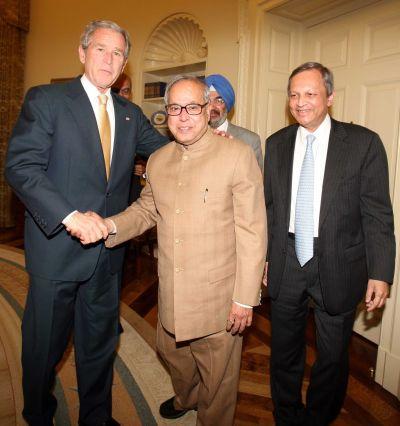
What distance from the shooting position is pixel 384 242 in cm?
158

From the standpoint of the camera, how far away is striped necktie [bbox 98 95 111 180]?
156 cm

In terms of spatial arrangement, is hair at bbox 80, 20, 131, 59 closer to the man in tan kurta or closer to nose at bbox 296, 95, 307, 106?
the man in tan kurta

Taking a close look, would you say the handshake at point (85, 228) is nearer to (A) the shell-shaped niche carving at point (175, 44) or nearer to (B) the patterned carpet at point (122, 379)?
(B) the patterned carpet at point (122, 379)

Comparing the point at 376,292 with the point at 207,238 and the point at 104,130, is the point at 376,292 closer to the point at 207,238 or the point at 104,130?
the point at 207,238

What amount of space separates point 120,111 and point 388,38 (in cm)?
208

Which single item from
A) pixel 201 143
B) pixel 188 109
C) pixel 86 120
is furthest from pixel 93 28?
pixel 201 143

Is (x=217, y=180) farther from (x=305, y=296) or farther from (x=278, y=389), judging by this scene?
(x=278, y=389)

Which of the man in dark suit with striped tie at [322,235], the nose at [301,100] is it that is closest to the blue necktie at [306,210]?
the man in dark suit with striped tie at [322,235]

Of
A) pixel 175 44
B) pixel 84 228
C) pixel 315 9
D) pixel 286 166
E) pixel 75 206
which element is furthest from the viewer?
pixel 175 44

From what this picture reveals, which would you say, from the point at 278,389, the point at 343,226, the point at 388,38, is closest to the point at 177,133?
the point at 343,226

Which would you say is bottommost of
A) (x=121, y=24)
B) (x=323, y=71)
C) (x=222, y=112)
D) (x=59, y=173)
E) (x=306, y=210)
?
(x=306, y=210)

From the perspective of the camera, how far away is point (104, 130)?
1566 mm

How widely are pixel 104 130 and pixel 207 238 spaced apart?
2.06 feet

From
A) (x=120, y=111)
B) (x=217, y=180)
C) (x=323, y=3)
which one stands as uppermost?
(x=323, y=3)
